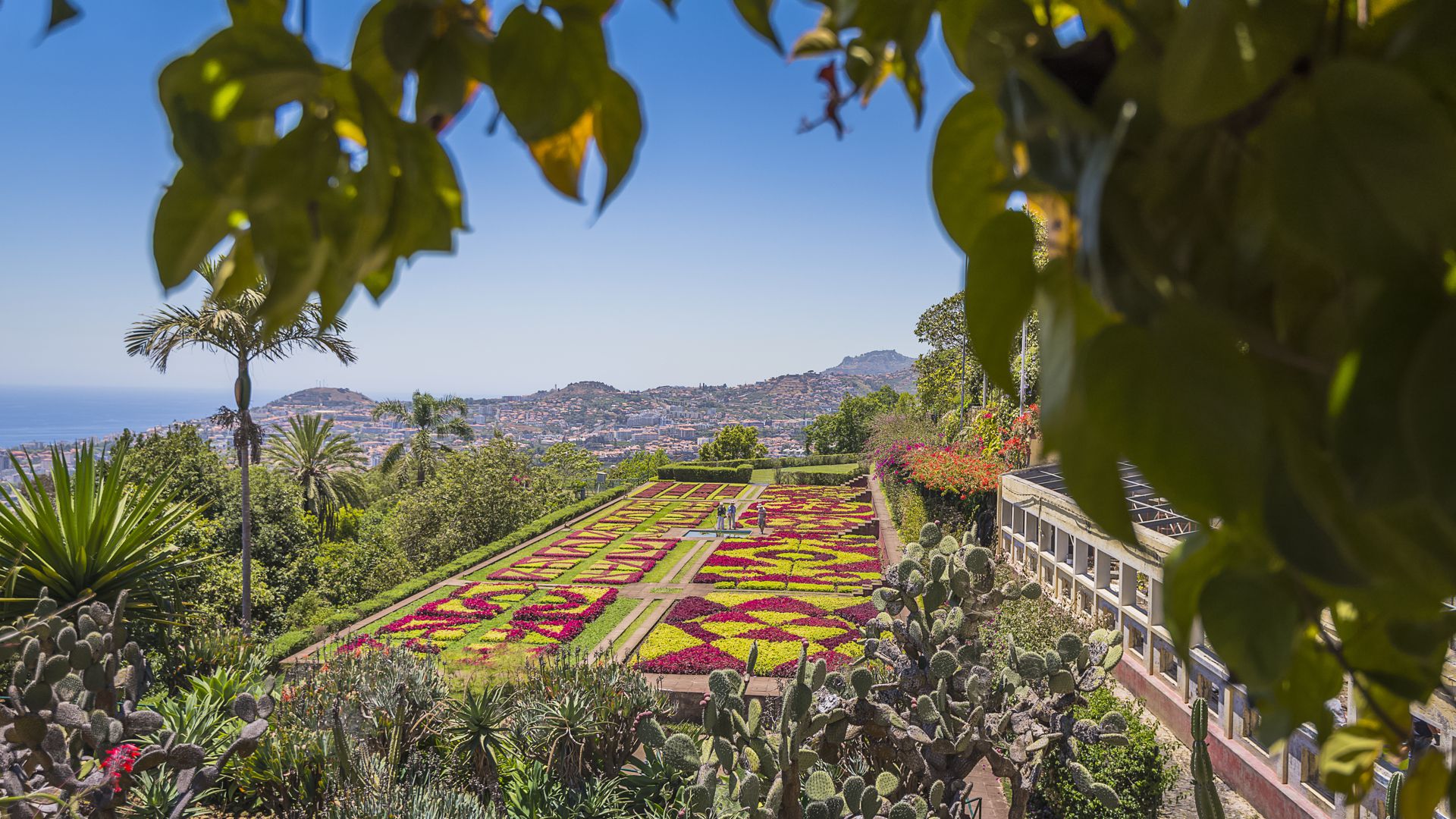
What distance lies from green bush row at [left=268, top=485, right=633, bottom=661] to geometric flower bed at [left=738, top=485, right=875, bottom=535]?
5306 mm

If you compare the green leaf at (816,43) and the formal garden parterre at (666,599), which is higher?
the green leaf at (816,43)

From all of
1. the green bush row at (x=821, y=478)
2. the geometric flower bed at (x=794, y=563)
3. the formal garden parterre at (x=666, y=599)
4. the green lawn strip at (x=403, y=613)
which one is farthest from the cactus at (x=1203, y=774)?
the green bush row at (x=821, y=478)

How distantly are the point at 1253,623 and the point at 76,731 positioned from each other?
16.5ft

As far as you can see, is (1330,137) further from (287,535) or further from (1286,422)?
(287,535)

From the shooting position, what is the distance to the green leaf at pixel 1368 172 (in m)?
0.14

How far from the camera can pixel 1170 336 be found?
18 centimetres

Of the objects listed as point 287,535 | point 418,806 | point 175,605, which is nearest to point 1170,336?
point 418,806

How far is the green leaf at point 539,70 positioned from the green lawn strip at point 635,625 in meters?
10.1

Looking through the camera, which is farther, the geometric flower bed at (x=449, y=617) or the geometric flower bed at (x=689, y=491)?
the geometric flower bed at (x=689, y=491)

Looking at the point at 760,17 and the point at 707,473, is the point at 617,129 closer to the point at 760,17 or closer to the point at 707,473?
the point at 760,17

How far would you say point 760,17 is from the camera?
0.34 meters

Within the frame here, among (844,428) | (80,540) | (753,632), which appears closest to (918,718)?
(80,540)

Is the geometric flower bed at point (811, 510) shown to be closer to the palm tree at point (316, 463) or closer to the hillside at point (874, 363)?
the palm tree at point (316, 463)

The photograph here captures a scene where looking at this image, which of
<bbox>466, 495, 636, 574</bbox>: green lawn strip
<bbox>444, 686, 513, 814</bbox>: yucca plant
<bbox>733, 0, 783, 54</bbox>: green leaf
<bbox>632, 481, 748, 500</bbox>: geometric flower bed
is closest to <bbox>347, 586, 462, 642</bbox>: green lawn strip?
<bbox>466, 495, 636, 574</bbox>: green lawn strip
